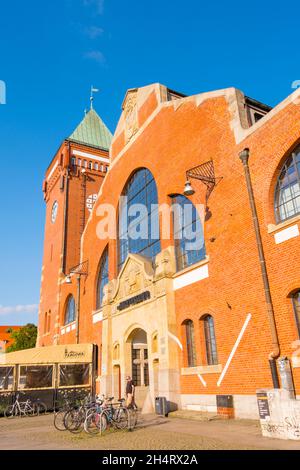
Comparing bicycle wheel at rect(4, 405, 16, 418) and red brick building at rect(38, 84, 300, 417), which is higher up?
red brick building at rect(38, 84, 300, 417)

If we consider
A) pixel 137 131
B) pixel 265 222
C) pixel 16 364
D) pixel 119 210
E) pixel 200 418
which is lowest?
pixel 200 418

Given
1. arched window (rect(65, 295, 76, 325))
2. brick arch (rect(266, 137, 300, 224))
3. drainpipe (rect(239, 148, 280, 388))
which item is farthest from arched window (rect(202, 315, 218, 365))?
arched window (rect(65, 295, 76, 325))

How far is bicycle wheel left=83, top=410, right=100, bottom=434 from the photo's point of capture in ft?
36.2

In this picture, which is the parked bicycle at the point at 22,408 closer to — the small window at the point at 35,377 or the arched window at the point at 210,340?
the small window at the point at 35,377

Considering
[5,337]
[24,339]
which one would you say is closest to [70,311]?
[24,339]

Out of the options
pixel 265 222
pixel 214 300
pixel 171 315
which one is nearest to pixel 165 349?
pixel 171 315

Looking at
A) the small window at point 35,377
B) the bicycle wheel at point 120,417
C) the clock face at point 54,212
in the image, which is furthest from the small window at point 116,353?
the clock face at point 54,212

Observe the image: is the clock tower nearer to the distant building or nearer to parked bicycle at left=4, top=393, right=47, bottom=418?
parked bicycle at left=4, top=393, right=47, bottom=418

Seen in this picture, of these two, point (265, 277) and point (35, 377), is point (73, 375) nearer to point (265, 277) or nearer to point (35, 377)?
point (35, 377)

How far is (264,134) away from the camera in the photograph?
1295 cm

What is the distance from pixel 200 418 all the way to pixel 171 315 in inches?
179

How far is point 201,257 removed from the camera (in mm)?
15688

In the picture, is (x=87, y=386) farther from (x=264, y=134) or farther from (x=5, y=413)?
(x=264, y=134)

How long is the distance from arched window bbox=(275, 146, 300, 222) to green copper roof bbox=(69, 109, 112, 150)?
29.9 metres
